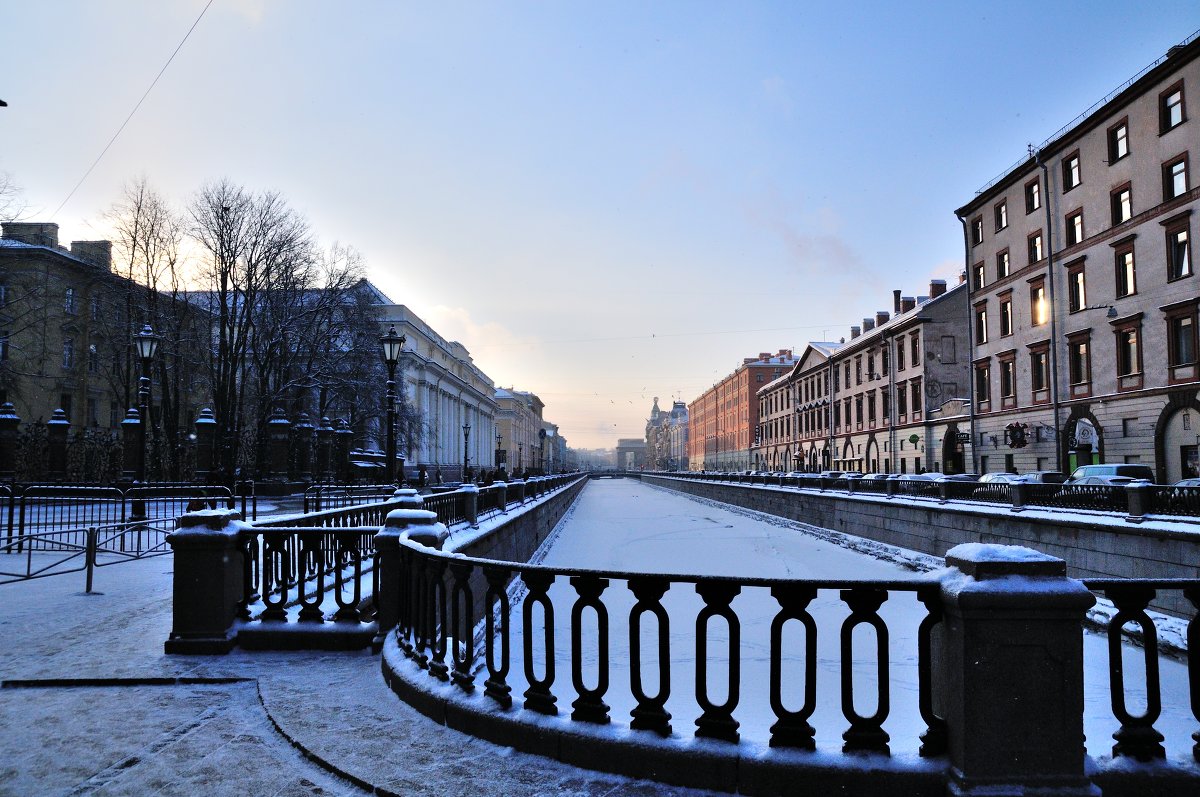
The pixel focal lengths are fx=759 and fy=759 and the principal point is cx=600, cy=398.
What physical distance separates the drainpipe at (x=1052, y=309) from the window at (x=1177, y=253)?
6.29 meters

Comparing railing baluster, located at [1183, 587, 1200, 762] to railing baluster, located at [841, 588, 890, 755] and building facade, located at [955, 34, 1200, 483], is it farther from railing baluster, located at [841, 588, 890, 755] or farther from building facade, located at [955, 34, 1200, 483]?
building facade, located at [955, 34, 1200, 483]

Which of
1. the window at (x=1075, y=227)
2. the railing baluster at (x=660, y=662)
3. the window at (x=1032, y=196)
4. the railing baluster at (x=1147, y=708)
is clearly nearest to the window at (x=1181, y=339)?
the window at (x=1075, y=227)

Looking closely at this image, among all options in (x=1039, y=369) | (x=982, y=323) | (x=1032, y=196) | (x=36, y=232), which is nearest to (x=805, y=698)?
(x=1039, y=369)

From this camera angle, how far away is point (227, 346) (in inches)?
1351

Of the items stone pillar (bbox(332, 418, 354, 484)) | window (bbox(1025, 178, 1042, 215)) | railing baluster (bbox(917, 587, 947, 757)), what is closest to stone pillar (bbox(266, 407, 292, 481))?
stone pillar (bbox(332, 418, 354, 484))

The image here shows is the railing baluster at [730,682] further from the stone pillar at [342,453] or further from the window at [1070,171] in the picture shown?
the window at [1070,171]

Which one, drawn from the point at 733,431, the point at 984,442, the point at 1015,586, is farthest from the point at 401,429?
the point at 733,431

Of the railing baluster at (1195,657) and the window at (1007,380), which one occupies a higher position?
the window at (1007,380)

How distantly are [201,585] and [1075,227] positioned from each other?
3560 cm

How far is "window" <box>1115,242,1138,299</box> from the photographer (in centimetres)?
2802

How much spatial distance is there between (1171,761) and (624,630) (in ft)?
33.1

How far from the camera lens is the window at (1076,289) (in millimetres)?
31000

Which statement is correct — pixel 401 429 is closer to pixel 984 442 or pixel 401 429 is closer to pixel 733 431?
pixel 984 442

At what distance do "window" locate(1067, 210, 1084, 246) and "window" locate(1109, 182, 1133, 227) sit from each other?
1.90 m
